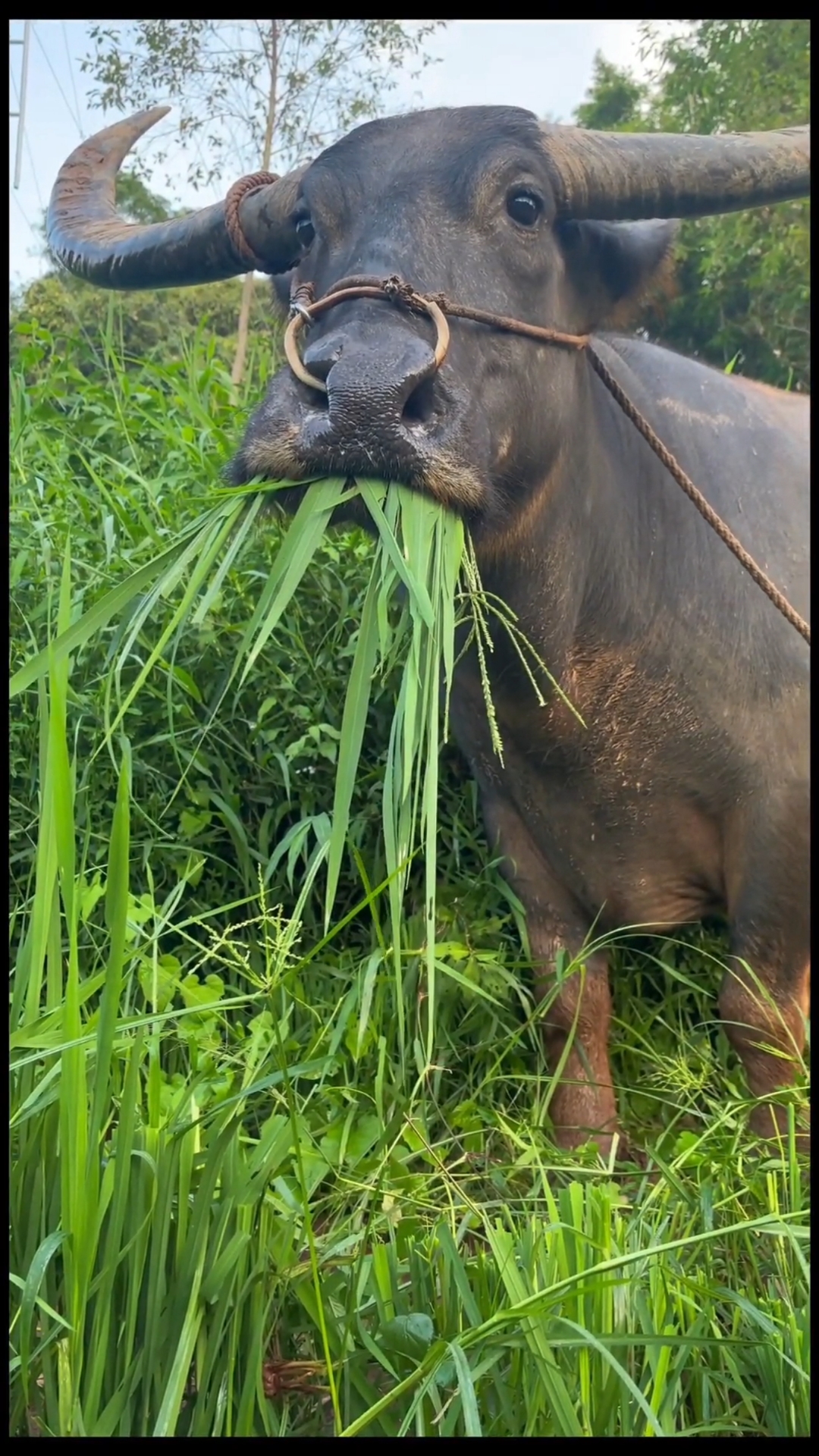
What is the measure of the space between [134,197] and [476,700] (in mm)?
2426

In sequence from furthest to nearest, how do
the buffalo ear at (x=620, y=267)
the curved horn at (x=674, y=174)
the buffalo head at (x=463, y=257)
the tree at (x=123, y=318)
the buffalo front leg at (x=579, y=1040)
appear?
1. the tree at (x=123, y=318)
2. the buffalo front leg at (x=579, y=1040)
3. the buffalo ear at (x=620, y=267)
4. the curved horn at (x=674, y=174)
5. the buffalo head at (x=463, y=257)

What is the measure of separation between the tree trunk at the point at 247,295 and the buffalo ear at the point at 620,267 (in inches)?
86.5

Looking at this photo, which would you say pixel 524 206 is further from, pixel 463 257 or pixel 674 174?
pixel 674 174

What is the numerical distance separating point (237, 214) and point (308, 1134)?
1.93 metres

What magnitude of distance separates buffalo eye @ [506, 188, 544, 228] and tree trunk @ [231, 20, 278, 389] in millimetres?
2375

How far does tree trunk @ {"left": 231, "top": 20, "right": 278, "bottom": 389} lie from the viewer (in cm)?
431

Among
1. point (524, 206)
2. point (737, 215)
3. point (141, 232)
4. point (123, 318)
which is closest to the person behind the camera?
point (524, 206)

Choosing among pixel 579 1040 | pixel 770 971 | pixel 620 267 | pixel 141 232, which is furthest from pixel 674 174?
pixel 579 1040

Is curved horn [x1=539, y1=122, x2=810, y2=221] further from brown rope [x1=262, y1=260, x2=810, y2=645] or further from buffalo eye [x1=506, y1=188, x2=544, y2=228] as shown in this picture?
brown rope [x1=262, y1=260, x2=810, y2=645]


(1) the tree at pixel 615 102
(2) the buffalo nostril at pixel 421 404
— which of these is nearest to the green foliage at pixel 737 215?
(1) the tree at pixel 615 102

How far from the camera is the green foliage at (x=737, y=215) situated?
21.3 feet

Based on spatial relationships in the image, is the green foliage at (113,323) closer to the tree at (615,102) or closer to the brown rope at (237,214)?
the brown rope at (237,214)

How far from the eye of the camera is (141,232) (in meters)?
2.81

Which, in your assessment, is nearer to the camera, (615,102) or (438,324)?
(438,324)
